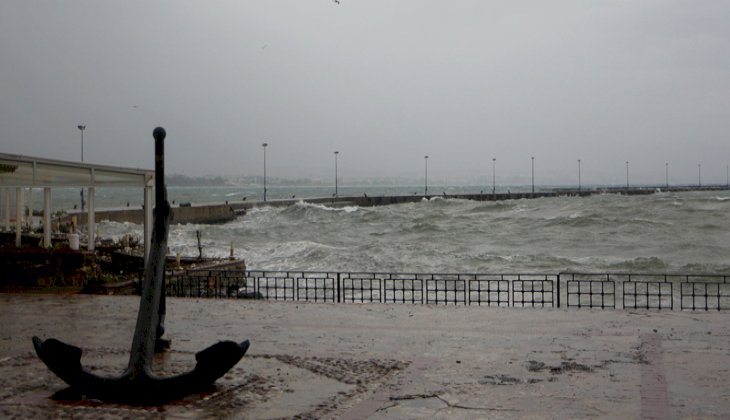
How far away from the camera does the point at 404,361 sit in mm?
11750

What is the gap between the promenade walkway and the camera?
910cm

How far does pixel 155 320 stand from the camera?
33.4 feet

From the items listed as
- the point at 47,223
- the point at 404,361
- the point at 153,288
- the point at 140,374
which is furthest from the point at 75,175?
the point at 140,374

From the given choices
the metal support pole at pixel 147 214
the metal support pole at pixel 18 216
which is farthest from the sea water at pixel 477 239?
the metal support pole at pixel 147 214

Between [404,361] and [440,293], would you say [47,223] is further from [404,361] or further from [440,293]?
[404,361]

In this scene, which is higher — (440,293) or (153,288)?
(153,288)

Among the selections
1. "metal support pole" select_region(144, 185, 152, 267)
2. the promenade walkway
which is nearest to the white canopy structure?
"metal support pole" select_region(144, 185, 152, 267)

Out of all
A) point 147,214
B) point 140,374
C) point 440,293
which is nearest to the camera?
point 140,374

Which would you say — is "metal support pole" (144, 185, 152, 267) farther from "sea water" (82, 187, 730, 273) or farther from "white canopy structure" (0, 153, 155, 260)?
"sea water" (82, 187, 730, 273)

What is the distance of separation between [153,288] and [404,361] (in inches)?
145

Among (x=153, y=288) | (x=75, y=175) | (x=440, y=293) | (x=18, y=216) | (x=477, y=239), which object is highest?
(x=75, y=175)

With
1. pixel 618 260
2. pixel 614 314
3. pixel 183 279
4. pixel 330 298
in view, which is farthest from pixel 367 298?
pixel 618 260

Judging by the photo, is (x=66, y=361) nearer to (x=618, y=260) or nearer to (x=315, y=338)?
(x=315, y=338)

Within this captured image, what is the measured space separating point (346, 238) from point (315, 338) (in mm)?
45253
